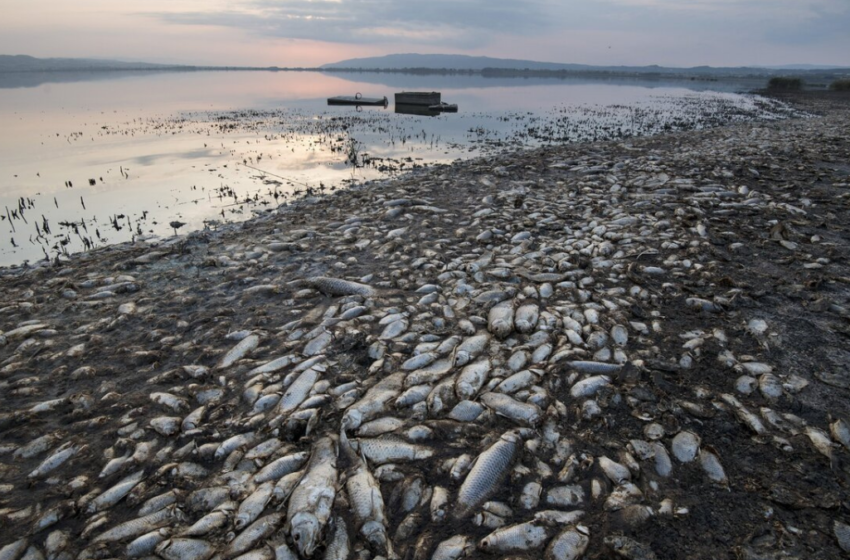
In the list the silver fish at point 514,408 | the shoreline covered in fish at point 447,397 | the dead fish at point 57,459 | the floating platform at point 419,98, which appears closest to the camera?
the shoreline covered in fish at point 447,397

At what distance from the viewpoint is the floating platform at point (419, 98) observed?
4050 centimetres

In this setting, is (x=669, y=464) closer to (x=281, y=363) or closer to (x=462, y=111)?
(x=281, y=363)

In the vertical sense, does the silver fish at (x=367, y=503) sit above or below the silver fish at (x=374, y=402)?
below

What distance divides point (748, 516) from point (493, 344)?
8.79 ft

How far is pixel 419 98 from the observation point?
4156cm

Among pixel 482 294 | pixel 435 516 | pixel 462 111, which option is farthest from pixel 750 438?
pixel 462 111

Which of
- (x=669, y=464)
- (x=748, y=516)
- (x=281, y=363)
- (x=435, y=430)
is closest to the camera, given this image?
(x=748, y=516)

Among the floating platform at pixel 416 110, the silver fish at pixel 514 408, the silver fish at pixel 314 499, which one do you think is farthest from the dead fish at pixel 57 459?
the floating platform at pixel 416 110

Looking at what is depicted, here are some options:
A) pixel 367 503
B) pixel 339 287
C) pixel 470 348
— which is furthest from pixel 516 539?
pixel 339 287

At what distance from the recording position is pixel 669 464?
3600 mm

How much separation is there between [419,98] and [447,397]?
137 ft

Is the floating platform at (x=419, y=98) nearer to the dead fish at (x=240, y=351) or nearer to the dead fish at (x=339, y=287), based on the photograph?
the dead fish at (x=339, y=287)

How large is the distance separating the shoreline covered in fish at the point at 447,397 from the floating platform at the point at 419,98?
35620 millimetres

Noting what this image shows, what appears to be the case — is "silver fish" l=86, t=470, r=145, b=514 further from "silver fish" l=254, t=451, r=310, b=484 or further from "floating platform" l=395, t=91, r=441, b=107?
"floating platform" l=395, t=91, r=441, b=107
